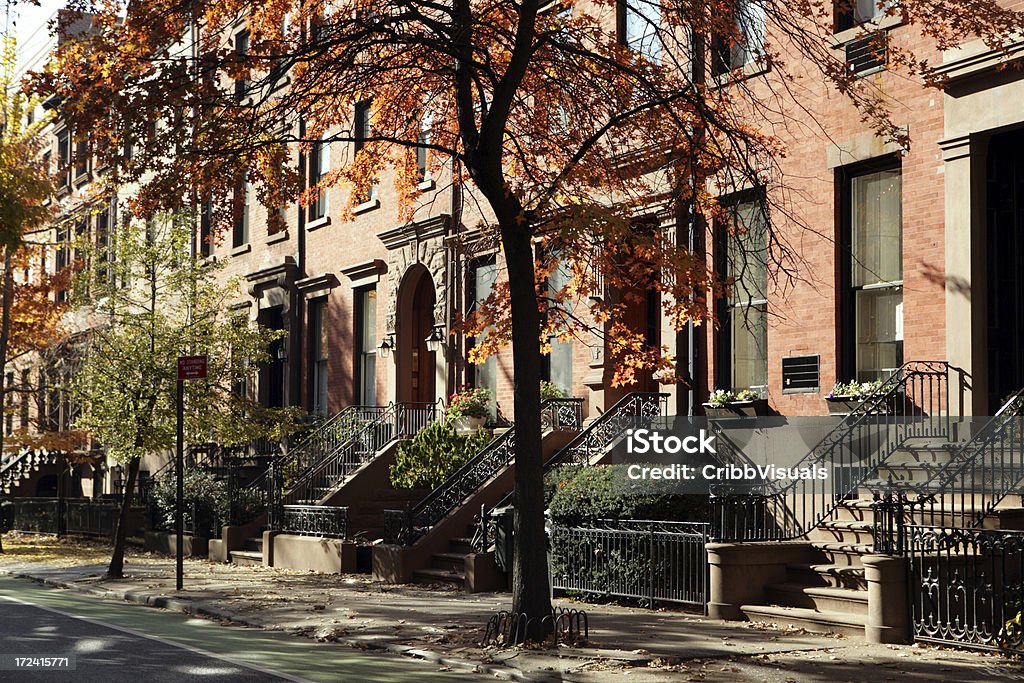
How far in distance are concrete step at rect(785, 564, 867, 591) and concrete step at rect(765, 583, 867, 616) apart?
0.34ft

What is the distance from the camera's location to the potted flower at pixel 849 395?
1623 centimetres

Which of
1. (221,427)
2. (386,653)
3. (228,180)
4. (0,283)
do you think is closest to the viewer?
(386,653)

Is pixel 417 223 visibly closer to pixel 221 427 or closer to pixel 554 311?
pixel 221 427

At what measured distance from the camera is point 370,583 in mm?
18875

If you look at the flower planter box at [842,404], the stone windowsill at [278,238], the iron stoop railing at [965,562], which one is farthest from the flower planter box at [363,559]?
the stone windowsill at [278,238]

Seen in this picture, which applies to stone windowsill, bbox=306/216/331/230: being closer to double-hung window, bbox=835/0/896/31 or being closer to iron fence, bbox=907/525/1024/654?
double-hung window, bbox=835/0/896/31

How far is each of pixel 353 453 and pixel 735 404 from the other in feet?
31.8

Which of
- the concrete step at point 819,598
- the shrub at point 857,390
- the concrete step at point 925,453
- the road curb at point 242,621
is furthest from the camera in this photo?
the shrub at point 857,390

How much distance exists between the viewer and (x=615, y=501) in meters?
16.2

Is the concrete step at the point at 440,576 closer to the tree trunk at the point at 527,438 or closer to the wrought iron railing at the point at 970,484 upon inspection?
the tree trunk at the point at 527,438

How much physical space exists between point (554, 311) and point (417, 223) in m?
11.3

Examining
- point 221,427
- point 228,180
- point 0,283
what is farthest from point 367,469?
point 0,283

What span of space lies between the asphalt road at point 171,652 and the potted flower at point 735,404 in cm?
760

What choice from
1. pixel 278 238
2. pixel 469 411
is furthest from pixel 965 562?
pixel 278 238
